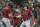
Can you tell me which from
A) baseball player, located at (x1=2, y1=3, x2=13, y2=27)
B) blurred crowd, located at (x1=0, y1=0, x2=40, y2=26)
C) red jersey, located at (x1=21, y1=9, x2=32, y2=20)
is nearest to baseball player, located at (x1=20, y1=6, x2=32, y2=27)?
red jersey, located at (x1=21, y1=9, x2=32, y2=20)

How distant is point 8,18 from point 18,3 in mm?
710

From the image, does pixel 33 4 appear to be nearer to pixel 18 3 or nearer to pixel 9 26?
pixel 18 3

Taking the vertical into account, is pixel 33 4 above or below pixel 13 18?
above

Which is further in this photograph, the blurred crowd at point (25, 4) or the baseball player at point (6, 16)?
the blurred crowd at point (25, 4)

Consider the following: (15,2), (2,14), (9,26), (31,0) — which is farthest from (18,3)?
(9,26)

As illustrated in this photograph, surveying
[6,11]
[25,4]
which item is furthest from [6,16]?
[25,4]

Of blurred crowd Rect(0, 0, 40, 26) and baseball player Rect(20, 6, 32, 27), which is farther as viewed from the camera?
A: blurred crowd Rect(0, 0, 40, 26)

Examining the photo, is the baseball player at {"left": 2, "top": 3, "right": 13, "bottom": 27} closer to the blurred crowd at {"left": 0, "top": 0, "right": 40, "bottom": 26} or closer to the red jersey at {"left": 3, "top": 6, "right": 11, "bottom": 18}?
the red jersey at {"left": 3, "top": 6, "right": 11, "bottom": 18}

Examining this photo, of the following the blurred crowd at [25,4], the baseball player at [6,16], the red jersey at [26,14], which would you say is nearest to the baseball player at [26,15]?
the red jersey at [26,14]

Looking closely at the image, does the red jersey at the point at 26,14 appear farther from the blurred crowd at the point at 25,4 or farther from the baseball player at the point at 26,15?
the blurred crowd at the point at 25,4

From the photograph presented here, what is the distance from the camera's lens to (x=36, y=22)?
10.5 feet

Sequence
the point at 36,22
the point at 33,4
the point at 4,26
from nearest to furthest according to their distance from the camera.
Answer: the point at 4,26 < the point at 36,22 < the point at 33,4

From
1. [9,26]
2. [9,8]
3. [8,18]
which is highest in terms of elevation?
[9,8]

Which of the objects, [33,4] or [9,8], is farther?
[33,4]
